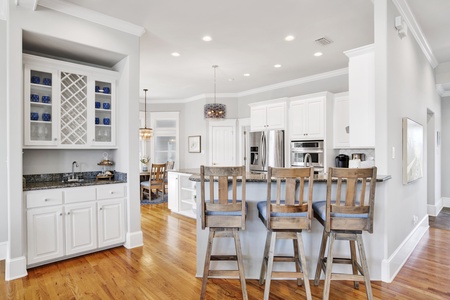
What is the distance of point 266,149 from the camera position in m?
5.94

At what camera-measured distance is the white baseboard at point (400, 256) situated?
8.51 feet

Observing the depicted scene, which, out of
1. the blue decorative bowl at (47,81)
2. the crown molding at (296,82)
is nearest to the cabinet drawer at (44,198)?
the blue decorative bowl at (47,81)

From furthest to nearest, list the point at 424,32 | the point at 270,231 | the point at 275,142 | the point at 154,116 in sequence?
the point at 154,116 → the point at 275,142 → the point at 424,32 → the point at 270,231

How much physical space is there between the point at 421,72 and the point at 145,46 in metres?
4.29

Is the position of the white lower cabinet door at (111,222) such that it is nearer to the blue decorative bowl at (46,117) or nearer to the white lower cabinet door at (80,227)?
the white lower cabinet door at (80,227)

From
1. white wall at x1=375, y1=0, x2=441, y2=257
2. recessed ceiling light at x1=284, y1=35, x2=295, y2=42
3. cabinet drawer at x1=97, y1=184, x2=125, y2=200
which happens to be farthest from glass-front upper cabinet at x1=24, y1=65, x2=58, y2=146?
white wall at x1=375, y1=0, x2=441, y2=257

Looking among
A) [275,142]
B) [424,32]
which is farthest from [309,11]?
[275,142]

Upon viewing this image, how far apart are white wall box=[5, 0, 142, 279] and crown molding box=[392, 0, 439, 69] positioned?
3260mm

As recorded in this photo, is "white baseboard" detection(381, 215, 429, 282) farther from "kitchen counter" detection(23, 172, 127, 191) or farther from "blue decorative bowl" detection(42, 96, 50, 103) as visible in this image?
"blue decorative bowl" detection(42, 96, 50, 103)

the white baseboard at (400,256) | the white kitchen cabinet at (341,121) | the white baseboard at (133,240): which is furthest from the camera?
the white kitchen cabinet at (341,121)

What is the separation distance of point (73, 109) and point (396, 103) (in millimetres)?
3921

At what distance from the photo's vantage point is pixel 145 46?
161 inches

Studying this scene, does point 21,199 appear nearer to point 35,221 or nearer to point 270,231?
point 35,221

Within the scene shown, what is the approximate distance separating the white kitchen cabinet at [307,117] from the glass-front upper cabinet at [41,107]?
13.8 feet
